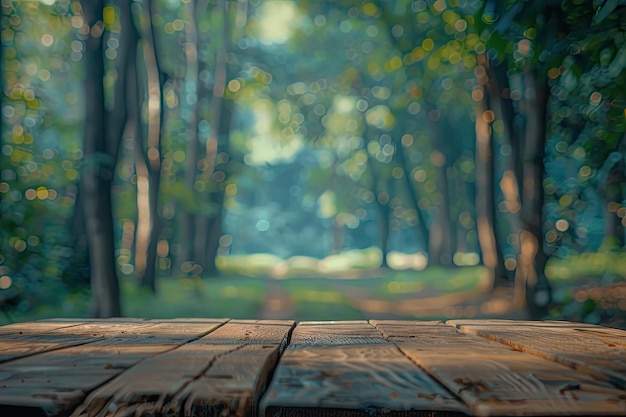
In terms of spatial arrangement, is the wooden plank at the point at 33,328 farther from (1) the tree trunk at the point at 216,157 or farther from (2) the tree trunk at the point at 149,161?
(1) the tree trunk at the point at 216,157

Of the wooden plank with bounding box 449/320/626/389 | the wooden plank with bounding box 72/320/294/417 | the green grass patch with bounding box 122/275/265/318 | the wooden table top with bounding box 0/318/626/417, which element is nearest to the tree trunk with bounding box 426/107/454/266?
the green grass patch with bounding box 122/275/265/318

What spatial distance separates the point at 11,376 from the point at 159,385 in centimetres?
47

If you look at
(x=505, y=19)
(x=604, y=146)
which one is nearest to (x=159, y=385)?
(x=505, y=19)

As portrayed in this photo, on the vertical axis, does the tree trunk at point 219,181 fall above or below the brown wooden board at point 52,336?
above

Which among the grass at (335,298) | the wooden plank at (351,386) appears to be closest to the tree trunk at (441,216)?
the grass at (335,298)

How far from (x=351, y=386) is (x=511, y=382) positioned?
427 millimetres

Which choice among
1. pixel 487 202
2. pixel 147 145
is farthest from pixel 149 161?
pixel 487 202

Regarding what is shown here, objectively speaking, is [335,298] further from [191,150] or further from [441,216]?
[441,216]

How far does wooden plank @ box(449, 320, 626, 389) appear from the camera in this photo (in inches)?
81.7

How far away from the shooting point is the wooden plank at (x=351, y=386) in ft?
5.30

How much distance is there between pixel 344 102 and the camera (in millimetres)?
31062

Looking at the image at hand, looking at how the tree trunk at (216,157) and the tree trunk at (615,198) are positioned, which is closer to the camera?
the tree trunk at (615,198)

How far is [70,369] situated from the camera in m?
2.01

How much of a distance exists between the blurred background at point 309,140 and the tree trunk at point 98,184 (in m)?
0.03
